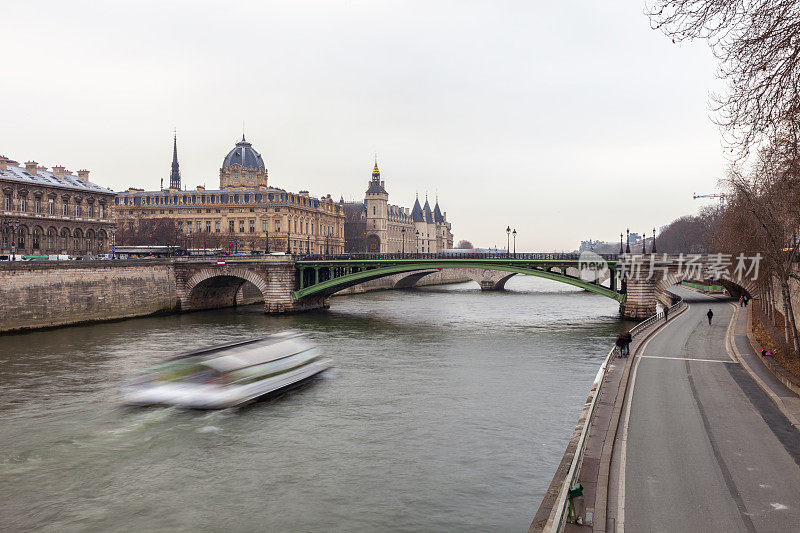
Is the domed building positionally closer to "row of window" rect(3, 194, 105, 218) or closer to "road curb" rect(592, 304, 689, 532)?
"row of window" rect(3, 194, 105, 218)

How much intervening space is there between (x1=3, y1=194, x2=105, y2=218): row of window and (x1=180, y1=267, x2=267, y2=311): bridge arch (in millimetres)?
21072

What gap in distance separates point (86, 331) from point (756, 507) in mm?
48917

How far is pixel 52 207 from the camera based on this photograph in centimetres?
7406

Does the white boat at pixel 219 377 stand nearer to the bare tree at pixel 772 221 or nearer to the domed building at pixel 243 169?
the bare tree at pixel 772 221

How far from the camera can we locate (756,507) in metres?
12.8

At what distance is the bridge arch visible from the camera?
66812 millimetres

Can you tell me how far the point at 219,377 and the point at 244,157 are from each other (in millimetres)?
121168

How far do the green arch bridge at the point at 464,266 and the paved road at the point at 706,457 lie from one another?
31.6 m

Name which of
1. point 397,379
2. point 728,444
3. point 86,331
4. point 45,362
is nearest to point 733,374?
point 728,444

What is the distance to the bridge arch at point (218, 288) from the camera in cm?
6681

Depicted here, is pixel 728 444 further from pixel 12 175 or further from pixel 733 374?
pixel 12 175

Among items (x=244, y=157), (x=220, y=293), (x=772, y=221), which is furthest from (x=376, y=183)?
(x=772, y=221)

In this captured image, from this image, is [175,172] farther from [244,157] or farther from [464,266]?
[464,266]

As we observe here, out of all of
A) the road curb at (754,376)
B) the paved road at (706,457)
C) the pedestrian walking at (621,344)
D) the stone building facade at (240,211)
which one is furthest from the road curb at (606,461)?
the stone building facade at (240,211)
